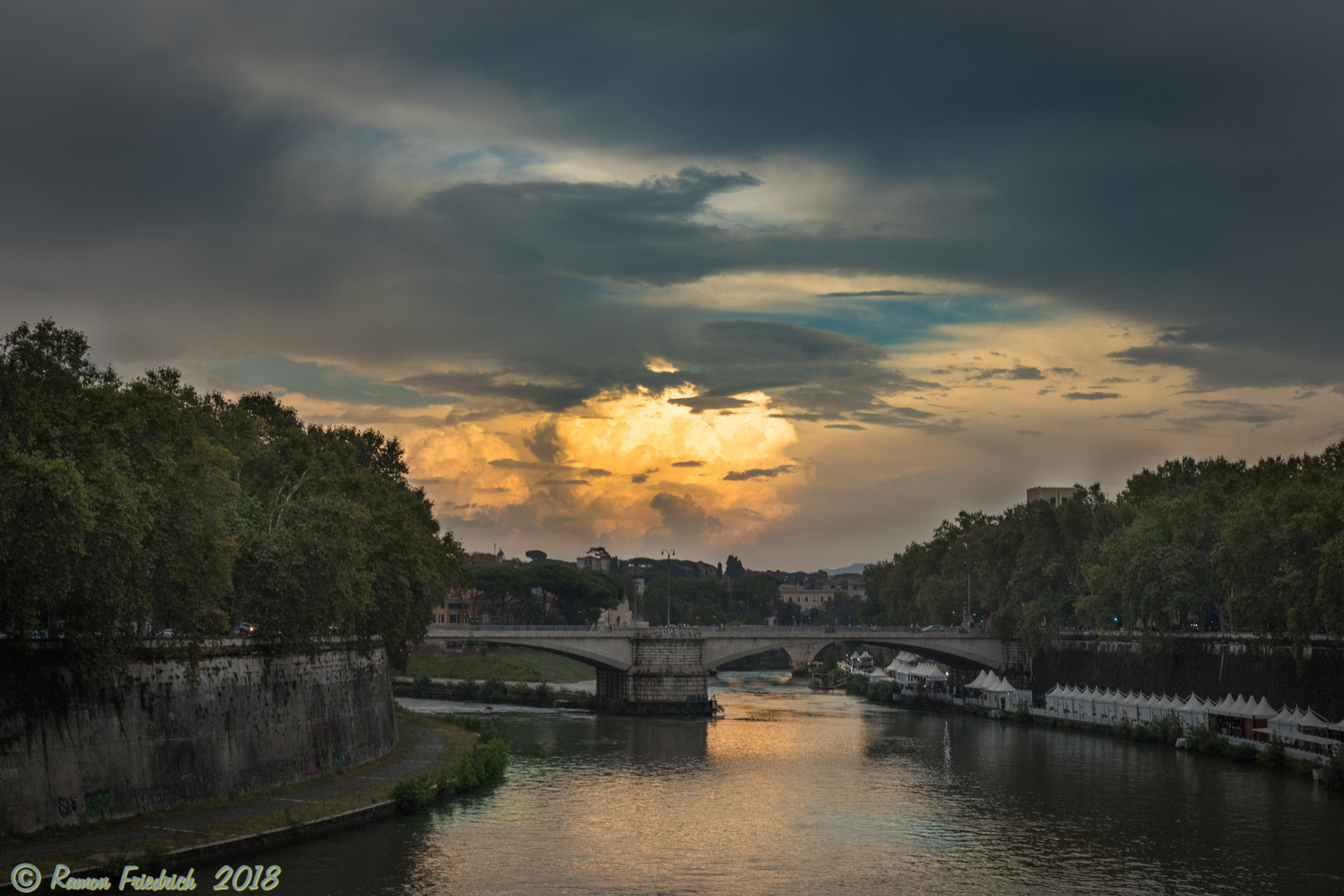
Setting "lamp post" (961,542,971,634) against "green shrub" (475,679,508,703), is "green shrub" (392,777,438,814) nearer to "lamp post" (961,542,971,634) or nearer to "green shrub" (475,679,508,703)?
"green shrub" (475,679,508,703)

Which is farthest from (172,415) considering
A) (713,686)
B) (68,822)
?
(713,686)

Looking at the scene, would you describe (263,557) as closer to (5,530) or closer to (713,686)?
(5,530)

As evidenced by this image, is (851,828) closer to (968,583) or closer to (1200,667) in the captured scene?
(1200,667)

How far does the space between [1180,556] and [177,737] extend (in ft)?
220

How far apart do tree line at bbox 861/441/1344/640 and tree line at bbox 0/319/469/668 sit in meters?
47.0

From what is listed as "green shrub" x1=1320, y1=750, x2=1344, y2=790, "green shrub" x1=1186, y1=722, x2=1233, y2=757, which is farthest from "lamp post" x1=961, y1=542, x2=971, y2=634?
"green shrub" x1=1320, y1=750, x2=1344, y2=790

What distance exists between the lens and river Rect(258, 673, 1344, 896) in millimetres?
39531

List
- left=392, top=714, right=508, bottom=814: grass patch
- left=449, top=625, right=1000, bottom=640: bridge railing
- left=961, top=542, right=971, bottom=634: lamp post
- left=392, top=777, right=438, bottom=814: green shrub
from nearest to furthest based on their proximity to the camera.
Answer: left=392, top=777, right=438, bottom=814: green shrub → left=392, top=714, right=508, bottom=814: grass patch → left=449, top=625, right=1000, bottom=640: bridge railing → left=961, top=542, right=971, bottom=634: lamp post

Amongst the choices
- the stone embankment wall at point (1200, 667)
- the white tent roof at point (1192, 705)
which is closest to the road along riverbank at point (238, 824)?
the white tent roof at point (1192, 705)

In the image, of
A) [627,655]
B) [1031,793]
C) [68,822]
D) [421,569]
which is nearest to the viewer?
[68,822]

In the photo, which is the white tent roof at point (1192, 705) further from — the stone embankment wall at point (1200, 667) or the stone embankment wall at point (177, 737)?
the stone embankment wall at point (177, 737)

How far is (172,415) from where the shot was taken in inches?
1638

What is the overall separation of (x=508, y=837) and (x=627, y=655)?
63092mm

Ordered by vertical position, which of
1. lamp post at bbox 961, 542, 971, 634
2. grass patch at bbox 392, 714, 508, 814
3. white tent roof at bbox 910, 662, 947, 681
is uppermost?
lamp post at bbox 961, 542, 971, 634
